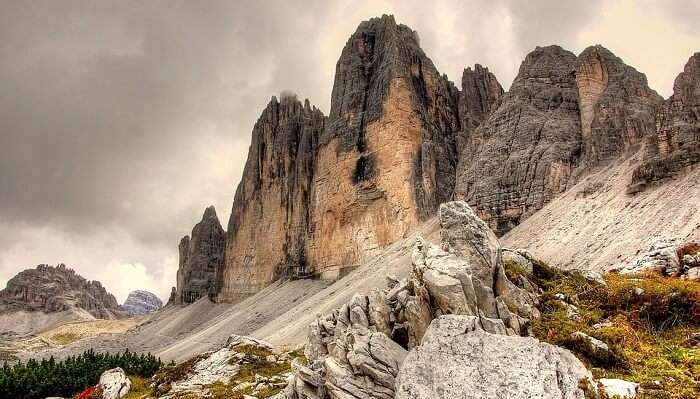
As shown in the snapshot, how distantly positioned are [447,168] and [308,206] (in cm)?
2937

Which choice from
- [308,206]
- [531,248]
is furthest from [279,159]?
[531,248]

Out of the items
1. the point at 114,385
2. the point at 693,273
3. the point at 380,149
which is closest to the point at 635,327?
the point at 693,273

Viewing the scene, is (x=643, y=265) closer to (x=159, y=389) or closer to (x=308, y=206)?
(x=159, y=389)

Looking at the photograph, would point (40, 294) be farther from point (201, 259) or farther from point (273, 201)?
point (273, 201)

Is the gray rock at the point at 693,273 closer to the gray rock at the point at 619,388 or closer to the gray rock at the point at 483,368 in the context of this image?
the gray rock at the point at 619,388

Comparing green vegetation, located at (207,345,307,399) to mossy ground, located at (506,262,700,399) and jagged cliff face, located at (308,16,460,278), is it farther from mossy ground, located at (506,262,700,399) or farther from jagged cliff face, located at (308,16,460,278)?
jagged cliff face, located at (308,16,460,278)

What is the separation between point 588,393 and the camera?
Result: 10430mm

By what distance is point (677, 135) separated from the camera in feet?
140

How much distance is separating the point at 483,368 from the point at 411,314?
3789 millimetres

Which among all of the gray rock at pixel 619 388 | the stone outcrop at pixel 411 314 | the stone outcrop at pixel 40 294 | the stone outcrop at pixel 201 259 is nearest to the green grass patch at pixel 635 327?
the gray rock at pixel 619 388

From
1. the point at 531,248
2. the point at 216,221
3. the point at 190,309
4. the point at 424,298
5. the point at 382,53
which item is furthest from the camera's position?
the point at 216,221

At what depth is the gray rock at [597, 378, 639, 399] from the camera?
11.2 m

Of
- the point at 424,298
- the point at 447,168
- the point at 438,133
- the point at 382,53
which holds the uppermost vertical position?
the point at 382,53

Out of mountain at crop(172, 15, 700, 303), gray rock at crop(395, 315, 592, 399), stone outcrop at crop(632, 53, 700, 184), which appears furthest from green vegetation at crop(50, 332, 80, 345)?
gray rock at crop(395, 315, 592, 399)
